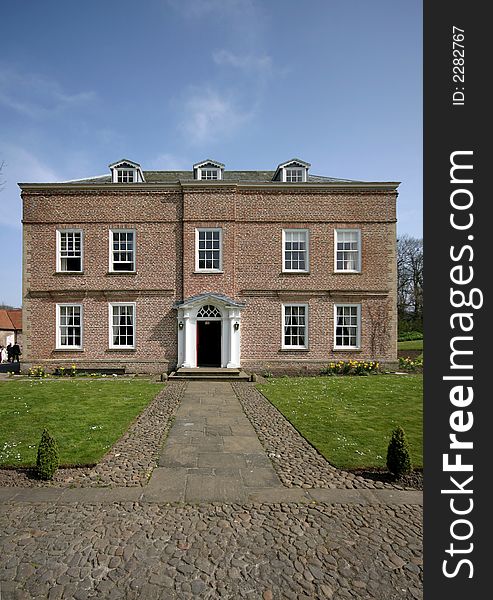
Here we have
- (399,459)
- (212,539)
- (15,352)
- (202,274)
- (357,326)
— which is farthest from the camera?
(15,352)

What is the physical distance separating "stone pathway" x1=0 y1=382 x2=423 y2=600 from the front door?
1124cm

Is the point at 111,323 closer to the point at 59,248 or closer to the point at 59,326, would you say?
the point at 59,326

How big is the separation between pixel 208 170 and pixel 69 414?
14.0 meters

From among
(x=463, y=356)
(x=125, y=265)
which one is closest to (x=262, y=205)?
(x=125, y=265)

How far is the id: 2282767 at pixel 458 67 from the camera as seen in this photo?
11.5 ft

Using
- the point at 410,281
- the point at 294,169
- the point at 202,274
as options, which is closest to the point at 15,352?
the point at 202,274

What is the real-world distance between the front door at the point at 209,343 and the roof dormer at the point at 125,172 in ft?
29.2

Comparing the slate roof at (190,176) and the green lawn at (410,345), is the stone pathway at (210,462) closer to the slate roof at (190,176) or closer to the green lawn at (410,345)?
the slate roof at (190,176)

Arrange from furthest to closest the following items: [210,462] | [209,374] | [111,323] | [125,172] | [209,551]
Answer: [125,172], [111,323], [209,374], [210,462], [209,551]

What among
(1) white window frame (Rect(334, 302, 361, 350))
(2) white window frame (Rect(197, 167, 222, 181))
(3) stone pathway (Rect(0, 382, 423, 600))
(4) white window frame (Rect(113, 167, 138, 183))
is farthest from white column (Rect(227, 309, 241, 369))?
(3) stone pathway (Rect(0, 382, 423, 600))

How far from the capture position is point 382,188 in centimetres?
1722

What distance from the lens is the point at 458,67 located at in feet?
11.6

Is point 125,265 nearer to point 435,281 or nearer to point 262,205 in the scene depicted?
point 262,205

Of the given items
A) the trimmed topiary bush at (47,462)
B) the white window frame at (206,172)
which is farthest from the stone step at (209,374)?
the white window frame at (206,172)
